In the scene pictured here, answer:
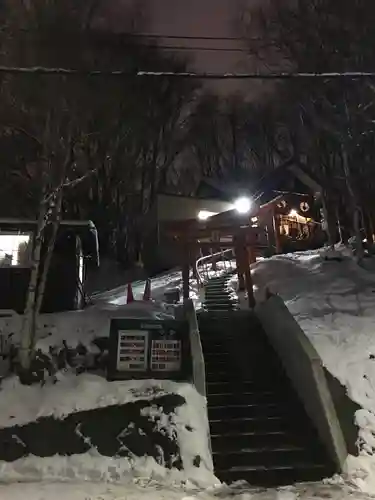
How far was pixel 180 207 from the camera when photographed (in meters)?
27.4

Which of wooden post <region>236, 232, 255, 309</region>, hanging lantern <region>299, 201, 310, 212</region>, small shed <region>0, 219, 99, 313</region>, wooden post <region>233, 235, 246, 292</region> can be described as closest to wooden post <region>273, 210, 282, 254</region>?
hanging lantern <region>299, 201, 310, 212</region>

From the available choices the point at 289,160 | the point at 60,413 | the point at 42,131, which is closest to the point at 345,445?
the point at 60,413

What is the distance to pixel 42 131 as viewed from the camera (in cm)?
936

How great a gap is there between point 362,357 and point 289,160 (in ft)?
70.0

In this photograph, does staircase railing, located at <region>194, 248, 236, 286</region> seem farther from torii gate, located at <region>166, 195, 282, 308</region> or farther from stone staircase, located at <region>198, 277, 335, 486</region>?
stone staircase, located at <region>198, 277, 335, 486</region>

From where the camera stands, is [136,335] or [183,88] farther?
[183,88]

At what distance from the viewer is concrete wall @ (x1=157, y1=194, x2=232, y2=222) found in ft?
88.9

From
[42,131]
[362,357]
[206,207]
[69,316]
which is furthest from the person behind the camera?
[206,207]

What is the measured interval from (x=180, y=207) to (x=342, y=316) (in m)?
17.9

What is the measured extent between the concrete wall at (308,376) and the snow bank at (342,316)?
35 cm

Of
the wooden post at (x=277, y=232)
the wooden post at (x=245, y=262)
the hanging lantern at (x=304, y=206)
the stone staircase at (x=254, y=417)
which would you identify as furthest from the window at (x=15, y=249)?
the hanging lantern at (x=304, y=206)

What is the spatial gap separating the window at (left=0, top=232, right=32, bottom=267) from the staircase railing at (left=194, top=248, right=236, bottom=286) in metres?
6.84

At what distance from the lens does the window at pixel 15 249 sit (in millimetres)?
13422

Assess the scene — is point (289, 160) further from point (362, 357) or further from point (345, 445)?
point (345, 445)
